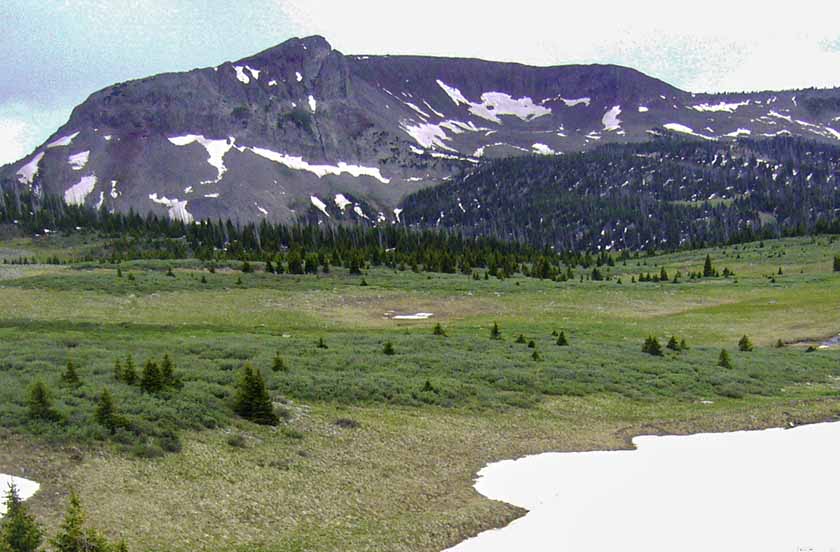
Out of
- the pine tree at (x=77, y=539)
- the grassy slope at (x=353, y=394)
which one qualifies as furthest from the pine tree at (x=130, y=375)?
the pine tree at (x=77, y=539)

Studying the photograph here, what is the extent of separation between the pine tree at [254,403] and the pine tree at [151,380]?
2653 mm

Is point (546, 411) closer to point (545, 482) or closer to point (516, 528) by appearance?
point (545, 482)

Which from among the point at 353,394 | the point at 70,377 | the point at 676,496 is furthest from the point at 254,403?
the point at 676,496

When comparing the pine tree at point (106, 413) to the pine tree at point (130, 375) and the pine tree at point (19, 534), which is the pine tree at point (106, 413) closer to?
the pine tree at point (130, 375)

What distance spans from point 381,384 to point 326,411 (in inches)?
183

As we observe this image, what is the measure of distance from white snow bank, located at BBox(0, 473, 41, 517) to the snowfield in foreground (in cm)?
969

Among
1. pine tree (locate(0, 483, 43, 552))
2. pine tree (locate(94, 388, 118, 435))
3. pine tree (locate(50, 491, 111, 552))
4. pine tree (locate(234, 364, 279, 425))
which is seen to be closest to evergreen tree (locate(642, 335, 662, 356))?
pine tree (locate(234, 364, 279, 425))

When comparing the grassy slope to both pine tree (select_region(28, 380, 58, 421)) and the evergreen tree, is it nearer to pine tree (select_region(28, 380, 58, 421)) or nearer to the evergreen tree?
pine tree (select_region(28, 380, 58, 421))

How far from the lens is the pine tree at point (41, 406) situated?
19.0 metres

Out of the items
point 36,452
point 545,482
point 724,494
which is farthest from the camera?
point 545,482

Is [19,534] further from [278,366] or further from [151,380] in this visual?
[278,366]

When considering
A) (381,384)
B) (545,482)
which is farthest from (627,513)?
(381,384)

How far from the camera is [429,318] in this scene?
62375 millimetres

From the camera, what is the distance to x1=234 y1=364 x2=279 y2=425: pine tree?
2297 cm
